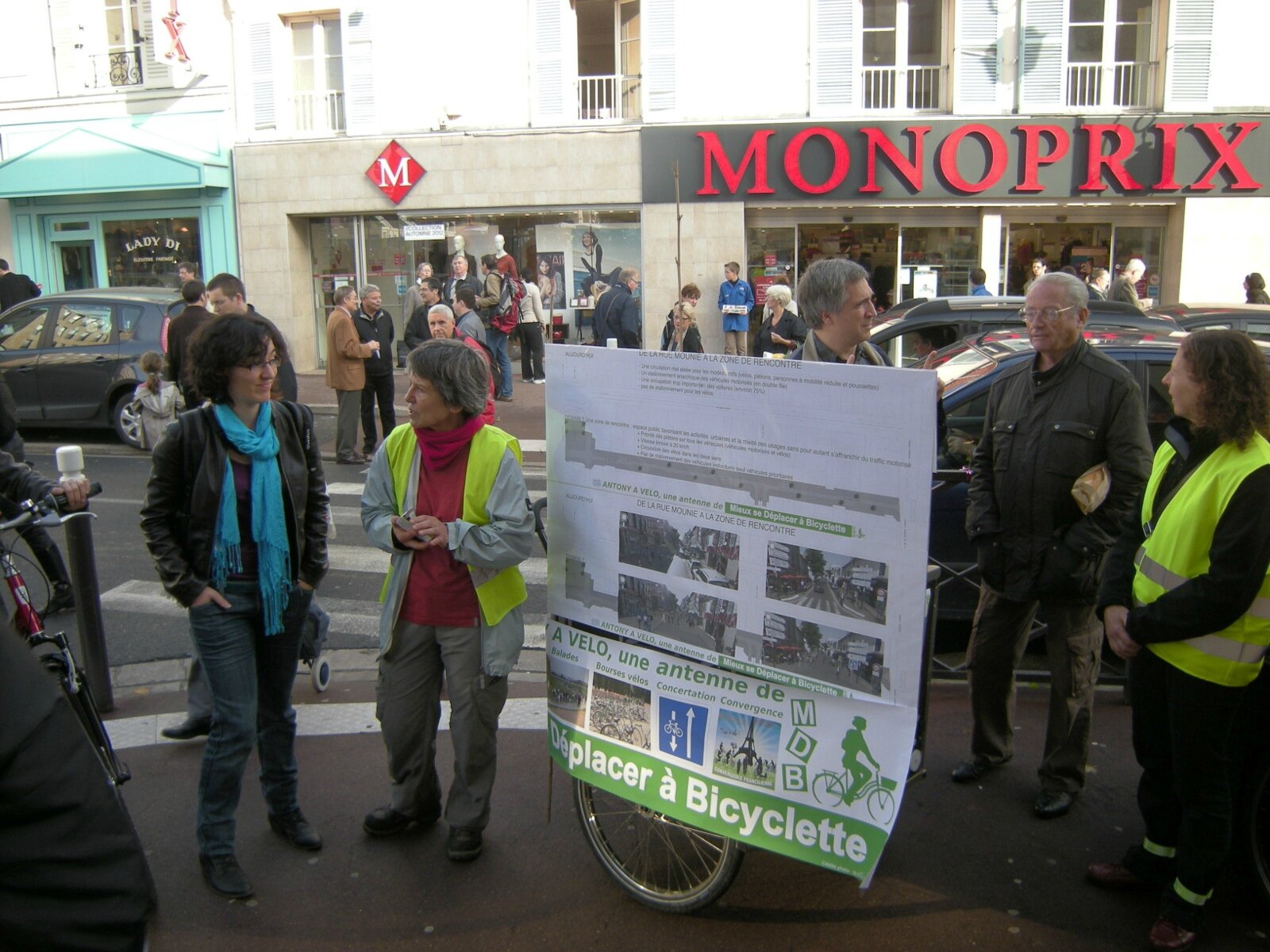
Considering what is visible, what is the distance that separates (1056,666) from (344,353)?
8559 millimetres

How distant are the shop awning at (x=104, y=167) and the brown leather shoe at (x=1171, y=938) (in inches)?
732

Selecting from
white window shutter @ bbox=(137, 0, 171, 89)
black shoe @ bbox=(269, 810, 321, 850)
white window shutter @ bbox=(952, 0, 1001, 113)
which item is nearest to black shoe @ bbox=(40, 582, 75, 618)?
black shoe @ bbox=(269, 810, 321, 850)

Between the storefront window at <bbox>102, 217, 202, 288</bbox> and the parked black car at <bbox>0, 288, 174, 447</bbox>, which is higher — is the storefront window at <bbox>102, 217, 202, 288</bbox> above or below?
above

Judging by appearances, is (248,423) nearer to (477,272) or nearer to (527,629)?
(527,629)

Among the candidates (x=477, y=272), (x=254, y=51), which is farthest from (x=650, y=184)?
(x=254, y=51)

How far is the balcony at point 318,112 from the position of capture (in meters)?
18.8

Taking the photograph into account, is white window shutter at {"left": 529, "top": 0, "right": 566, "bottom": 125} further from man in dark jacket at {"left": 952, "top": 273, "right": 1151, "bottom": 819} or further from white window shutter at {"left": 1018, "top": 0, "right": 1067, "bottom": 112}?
man in dark jacket at {"left": 952, "top": 273, "right": 1151, "bottom": 819}

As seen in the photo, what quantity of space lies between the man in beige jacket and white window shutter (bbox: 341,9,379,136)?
832 cm

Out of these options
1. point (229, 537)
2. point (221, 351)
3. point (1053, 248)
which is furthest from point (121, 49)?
point (229, 537)

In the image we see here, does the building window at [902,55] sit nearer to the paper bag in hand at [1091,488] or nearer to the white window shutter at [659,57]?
the white window shutter at [659,57]

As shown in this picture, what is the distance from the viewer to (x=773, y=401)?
287cm

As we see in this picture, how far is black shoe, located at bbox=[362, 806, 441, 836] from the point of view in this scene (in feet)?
12.8

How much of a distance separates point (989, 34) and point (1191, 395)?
16.3 metres

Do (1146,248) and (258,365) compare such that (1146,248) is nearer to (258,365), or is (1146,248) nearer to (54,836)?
(258,365)
